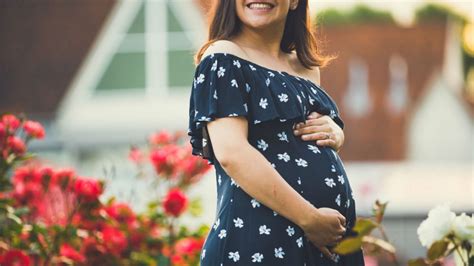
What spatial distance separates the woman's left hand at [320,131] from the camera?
3.46 metres

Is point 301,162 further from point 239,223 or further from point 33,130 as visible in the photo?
point 33,130

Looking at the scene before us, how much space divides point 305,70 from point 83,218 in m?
1.67

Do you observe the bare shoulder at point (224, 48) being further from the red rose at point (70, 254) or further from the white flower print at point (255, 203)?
the red rose at point (70, 254)

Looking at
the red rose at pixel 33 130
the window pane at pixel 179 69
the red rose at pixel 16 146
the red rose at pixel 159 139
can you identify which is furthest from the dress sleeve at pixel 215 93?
the window pane at pixel 179 69

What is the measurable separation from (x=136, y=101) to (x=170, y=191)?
756 inches

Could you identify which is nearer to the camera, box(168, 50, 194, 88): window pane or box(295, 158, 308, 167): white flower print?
box(295, 158, 308, 167): white flower print

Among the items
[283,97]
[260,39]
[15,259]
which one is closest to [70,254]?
[15,259]

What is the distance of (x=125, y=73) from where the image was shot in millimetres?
24266

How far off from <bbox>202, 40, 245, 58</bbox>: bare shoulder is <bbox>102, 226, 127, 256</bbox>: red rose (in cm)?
187

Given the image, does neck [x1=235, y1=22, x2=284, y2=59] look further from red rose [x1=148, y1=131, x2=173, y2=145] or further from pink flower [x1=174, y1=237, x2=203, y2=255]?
red rose [x1=148, y1=131, x2=173, y2=145]

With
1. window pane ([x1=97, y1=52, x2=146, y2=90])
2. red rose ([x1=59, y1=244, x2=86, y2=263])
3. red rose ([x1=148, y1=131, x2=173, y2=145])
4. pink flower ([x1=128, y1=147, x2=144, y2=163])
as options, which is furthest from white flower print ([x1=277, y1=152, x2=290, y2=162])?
window pane ([x1=97, y1=52, x2=146, y2=90])

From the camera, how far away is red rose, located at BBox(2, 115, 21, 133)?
4.89 metres

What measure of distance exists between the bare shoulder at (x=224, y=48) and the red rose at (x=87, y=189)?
165 centimetres

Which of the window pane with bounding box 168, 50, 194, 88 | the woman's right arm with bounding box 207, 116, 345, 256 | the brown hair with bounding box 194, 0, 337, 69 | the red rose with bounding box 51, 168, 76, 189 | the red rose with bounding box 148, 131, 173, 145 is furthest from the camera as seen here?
Result: the window pane with bounding box 168, 50, 194, 88
